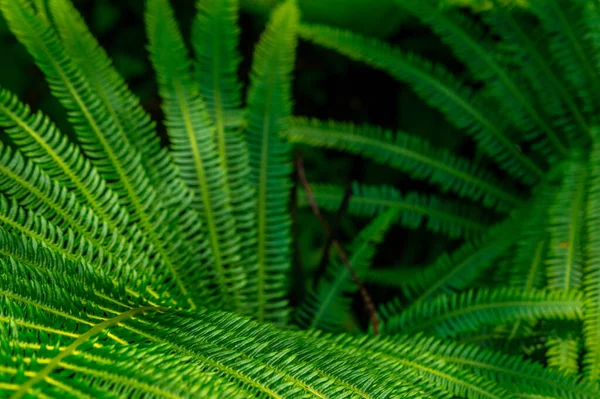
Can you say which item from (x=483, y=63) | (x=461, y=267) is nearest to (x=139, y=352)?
(x=461, y=267)

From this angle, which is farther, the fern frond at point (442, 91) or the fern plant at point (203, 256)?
the fern frond at point (442, 91)

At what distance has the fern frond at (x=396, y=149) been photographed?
6.13ft

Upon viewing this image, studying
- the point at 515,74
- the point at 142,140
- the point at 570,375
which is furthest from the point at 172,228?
the point at 515,74

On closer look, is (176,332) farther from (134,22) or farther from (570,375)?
(134,22)

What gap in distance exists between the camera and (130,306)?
3.42 ft

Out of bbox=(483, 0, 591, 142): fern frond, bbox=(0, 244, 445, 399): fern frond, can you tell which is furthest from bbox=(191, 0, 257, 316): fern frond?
bbox=(483, 0, 591, 142): fern frond

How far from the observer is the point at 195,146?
140 centimetres

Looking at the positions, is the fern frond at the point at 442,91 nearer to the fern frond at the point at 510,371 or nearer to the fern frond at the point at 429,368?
the fern frond at the point at 510,371

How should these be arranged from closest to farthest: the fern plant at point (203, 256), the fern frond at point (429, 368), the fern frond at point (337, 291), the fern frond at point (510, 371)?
the fern plant at point (203, 256) < the fern frond at point (429, 368) < the fern frond at point (510, 371) < the fern frond at point (337, 291)

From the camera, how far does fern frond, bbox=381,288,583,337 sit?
134 cm

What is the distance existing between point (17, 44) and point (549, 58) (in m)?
2.12

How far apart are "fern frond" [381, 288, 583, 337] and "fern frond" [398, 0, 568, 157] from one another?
74cm

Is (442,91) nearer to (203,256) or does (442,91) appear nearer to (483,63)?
(483,63)

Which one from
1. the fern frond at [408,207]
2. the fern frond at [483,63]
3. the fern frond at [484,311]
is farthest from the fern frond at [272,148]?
the fern frond at [483,63]
